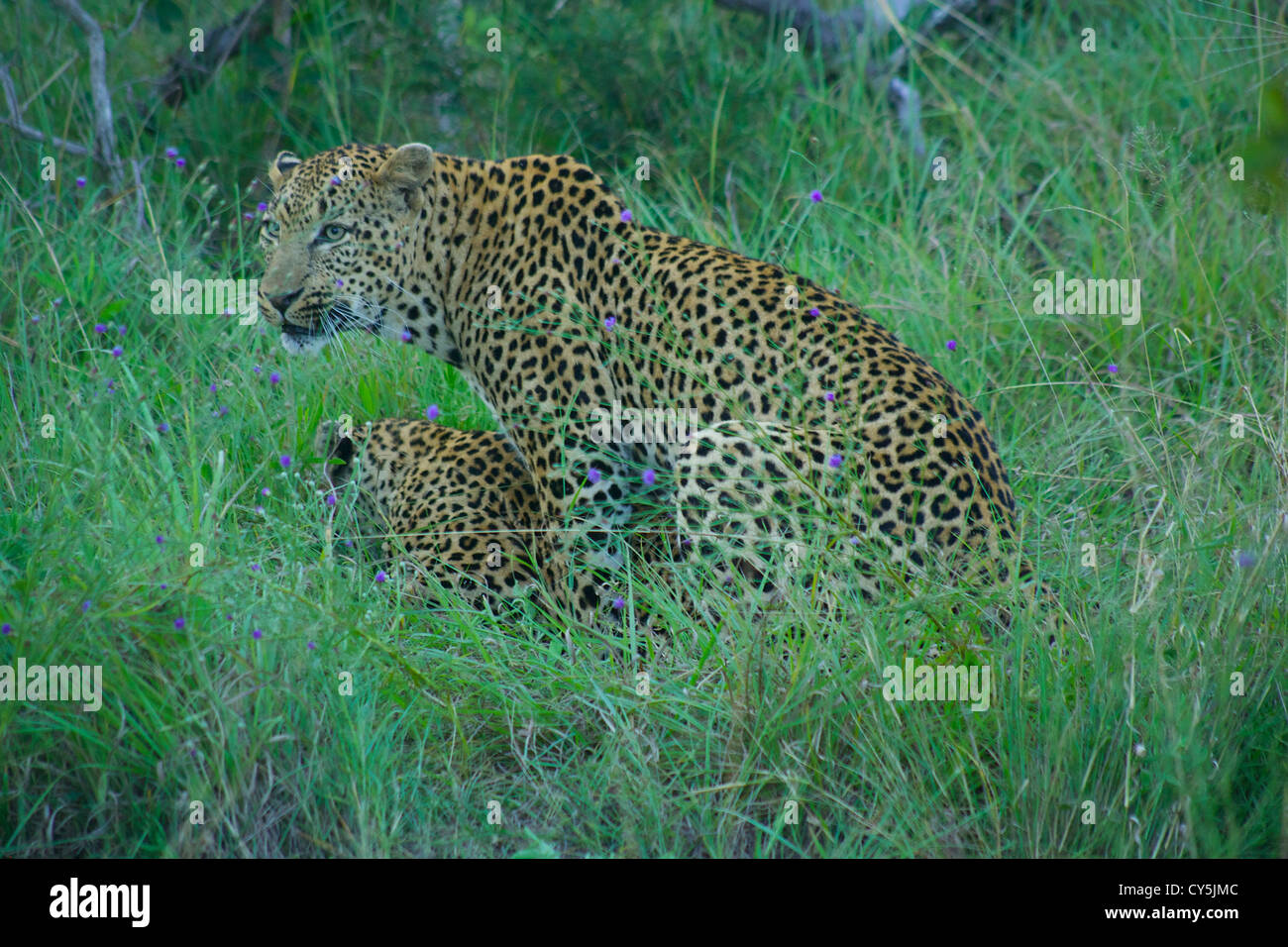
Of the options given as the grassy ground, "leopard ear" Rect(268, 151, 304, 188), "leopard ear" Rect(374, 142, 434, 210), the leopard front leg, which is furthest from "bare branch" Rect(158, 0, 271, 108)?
the leopard front leg

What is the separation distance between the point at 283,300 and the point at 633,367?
1519 mm

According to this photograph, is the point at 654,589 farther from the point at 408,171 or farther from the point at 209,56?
the point at 209,56

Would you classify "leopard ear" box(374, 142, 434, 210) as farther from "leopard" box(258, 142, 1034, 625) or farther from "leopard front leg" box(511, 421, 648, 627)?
"leopard front leg" box(511, 421, 648, 627)

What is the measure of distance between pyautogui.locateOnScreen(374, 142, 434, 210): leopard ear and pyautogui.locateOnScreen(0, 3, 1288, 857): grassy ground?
1167 mm

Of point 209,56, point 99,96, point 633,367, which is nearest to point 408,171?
point 633,367

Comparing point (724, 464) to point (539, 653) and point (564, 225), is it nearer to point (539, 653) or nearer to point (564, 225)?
point (539, 653)

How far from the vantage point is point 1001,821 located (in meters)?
4.09

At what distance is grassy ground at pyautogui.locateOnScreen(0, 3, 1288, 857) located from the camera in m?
4.07

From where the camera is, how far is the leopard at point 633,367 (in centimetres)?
474

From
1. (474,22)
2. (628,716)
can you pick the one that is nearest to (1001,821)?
(628,716)

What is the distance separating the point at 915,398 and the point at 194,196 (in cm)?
467

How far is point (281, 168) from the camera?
20.6 feet

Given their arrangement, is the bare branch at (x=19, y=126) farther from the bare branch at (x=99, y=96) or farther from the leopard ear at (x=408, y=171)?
the leopard ear at (x=408, y=171)

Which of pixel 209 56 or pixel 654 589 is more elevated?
pixel 209 56
